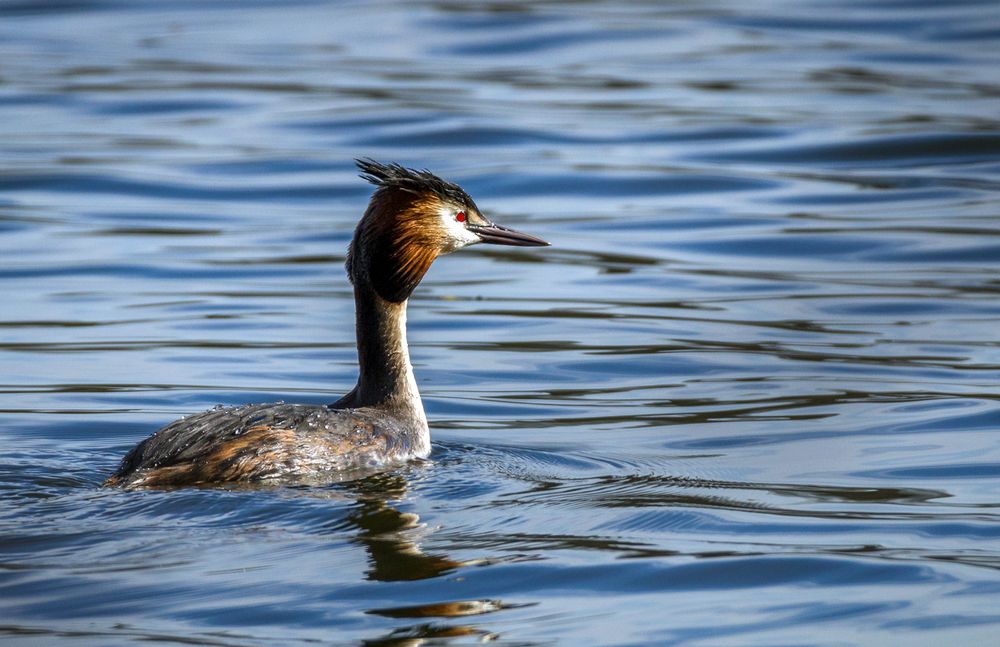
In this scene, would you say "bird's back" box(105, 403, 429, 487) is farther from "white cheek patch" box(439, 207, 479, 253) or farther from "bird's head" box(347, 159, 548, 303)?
"white cheek patch" box(439, 207, 479, 253)

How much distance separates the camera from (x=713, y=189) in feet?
51.6

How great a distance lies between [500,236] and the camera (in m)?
8.38

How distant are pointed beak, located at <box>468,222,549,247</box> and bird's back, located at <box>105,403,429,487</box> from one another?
1.31m

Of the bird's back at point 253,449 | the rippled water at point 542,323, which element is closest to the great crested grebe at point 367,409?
the bird's back at point 253,449

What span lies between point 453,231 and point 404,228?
0.31 m

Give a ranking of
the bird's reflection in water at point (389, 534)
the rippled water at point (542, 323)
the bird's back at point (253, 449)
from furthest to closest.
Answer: the bird's back at point (253, 449), the bird's reflection in water at point (389, 534), the rippled water at point (542, 323)

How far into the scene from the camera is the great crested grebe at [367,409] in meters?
6.88

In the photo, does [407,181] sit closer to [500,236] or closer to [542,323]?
[500,236]

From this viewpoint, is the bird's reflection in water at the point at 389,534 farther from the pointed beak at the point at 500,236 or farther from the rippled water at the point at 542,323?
the pointed beak at the point at 500,236

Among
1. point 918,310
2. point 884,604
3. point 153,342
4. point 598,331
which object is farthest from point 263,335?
point 884,604

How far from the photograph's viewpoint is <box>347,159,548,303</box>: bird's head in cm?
788

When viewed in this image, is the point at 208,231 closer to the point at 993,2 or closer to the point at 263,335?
the point at 263,335

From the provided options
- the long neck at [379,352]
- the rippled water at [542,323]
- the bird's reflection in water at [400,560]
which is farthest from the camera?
the long neck at [379,352]

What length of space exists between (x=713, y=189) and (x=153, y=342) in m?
6.70
